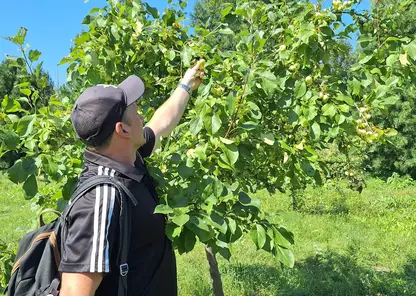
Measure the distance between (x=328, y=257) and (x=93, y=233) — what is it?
462 centimetres

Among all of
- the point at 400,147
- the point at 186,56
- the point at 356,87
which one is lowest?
the point at 356,87

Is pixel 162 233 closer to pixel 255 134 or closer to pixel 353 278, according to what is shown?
pixel 255 134

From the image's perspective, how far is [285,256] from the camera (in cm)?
141

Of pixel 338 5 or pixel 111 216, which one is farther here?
pixel 338 5

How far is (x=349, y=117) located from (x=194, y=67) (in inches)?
30.6

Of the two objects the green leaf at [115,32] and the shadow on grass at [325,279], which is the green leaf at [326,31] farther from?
the shadow on grass at [325,279]

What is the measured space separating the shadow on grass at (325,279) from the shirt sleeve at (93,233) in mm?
3349

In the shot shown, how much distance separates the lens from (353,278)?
14.8 feet

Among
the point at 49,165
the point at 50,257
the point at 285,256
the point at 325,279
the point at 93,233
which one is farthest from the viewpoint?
the point at 325,279

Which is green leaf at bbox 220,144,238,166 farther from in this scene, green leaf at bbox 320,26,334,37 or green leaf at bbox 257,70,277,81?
green leaf at bbox 320,26,334,37

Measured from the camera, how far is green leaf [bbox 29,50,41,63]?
166cm

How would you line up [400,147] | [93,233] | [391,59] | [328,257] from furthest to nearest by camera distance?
[400,147], [328,257], [391,59], [93,233]

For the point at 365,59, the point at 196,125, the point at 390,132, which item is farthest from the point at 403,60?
the point at 196,125

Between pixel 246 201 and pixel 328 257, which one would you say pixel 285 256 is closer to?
pixel 246 201
